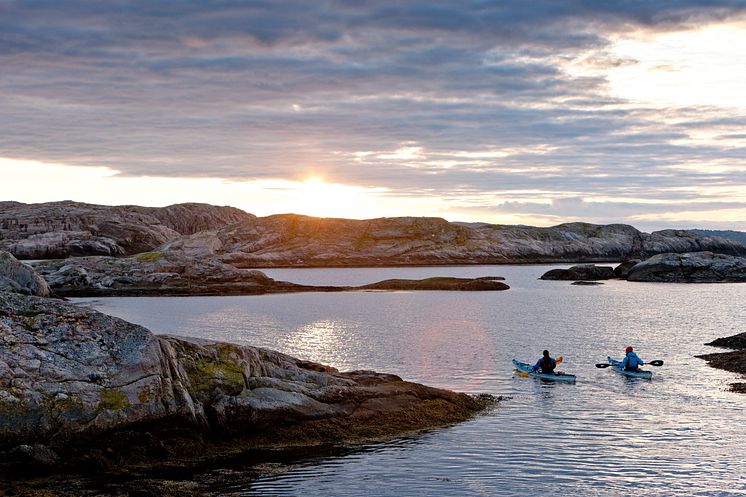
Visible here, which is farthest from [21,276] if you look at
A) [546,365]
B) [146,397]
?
[146,397]

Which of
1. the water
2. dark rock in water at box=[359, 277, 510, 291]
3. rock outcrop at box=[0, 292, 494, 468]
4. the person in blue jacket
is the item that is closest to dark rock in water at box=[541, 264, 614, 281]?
dark rock in water at box=[359, 277, 510, 291]

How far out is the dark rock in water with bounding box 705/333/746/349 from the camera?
55181 millimetres

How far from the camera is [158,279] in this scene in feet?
389

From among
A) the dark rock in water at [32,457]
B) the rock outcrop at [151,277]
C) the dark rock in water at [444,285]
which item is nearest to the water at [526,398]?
the dark rock in water at [32,457]

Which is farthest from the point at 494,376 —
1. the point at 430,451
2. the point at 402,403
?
the point at 430,451

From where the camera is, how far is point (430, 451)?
26109 millimetres

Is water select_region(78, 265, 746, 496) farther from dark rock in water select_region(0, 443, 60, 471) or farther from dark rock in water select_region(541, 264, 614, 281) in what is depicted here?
dark rock in water select_region(541, 264, 614, 281)

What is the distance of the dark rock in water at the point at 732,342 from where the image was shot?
181ft

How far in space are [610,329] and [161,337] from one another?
174ft

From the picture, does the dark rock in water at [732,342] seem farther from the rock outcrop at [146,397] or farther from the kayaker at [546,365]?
the rock outcrop at [146,397]

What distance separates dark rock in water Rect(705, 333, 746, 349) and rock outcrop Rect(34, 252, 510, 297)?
7402cm

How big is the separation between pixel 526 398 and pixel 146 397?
63.1 ft

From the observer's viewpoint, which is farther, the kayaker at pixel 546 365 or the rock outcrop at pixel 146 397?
the kayaker at pixel 546 365

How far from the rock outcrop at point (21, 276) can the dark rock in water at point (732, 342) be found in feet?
191
